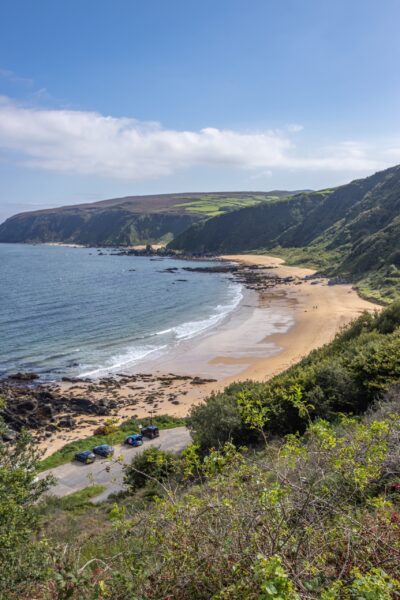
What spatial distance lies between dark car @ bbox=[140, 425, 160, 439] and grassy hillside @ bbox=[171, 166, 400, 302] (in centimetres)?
4539

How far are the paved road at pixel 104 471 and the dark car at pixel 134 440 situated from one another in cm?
25

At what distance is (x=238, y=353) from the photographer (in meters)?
→ 43.3

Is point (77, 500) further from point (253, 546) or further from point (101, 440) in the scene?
point (253, 546)

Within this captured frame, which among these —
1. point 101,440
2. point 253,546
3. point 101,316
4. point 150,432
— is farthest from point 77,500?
point 101,316

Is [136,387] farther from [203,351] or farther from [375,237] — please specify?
[375,237]

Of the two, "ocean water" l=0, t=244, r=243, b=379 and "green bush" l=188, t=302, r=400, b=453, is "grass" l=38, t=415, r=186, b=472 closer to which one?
"green bush" l=188, t=302, r=400, b=453

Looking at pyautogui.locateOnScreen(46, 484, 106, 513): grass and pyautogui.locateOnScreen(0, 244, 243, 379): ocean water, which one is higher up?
pyautogui.locateOnScreen(0, 244, 243, 379): ocean water

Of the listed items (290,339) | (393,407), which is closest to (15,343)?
(290,339)

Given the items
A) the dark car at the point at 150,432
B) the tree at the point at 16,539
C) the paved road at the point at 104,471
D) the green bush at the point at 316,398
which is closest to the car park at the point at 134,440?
the paved road at the point at 104,471

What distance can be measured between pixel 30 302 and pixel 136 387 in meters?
39.8

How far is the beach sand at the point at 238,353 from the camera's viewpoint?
106 feet

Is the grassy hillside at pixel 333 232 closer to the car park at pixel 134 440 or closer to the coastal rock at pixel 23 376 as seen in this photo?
the car park at pixel 134 440

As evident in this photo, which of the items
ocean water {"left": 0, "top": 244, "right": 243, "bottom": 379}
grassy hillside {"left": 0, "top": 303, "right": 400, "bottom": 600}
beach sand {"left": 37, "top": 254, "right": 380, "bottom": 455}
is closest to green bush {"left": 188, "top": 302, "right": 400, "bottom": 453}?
grassy hillside {"left": 0, "top": 303, "right": 400, "bottom": 600}

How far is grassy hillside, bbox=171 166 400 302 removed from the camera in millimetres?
82050
